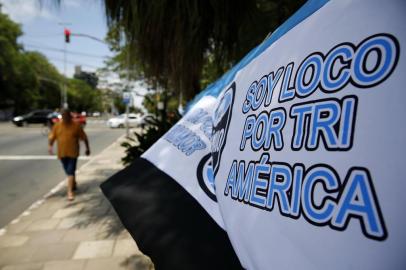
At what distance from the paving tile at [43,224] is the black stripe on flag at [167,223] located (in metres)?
2.85

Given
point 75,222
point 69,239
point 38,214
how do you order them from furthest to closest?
point 38,214
point 75,222
point 69,239

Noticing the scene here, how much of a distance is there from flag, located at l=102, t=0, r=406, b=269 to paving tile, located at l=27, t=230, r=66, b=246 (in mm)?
2874

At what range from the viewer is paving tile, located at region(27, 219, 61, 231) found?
163 inches

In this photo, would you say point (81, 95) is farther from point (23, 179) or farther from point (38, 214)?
point (38, 214)

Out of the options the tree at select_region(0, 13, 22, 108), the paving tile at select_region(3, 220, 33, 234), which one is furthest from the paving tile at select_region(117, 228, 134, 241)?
the tree at select_region(0, 13, 22, 108)

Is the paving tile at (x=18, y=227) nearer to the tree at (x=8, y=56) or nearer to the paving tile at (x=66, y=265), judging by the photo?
the paving tile at (x=66, y=265)

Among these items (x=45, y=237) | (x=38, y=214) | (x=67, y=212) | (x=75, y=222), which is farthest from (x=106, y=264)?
(x=38, y=214)

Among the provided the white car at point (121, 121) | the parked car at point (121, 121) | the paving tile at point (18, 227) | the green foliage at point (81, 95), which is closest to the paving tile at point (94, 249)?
the paving tile at point (18, 227)

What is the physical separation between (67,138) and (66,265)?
274 centimetres

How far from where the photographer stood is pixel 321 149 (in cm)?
87

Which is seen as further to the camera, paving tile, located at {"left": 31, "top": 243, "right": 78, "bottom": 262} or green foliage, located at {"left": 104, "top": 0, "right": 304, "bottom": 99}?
paving tile, located at {"left": 31, "top": 243, "right": 78, "bottom": 262}

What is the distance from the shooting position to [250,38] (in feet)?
10.6

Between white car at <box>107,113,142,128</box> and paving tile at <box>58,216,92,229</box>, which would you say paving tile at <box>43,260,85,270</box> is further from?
white car at <box>107,113,142,128</box>

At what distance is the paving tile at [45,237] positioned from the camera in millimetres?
3686
